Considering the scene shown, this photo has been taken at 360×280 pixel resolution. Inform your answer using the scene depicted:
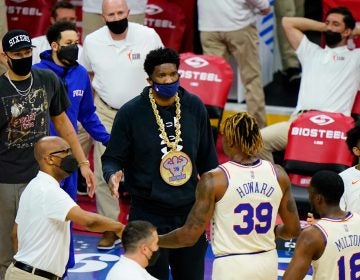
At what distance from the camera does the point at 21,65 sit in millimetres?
6863

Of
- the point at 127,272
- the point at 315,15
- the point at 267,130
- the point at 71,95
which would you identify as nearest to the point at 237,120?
the point at 127,272

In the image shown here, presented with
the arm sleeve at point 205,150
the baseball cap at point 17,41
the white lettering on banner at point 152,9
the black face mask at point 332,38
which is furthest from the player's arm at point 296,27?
the baseball cap at point 17,41

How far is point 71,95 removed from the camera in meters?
8.00

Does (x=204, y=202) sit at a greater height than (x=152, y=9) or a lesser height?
greater

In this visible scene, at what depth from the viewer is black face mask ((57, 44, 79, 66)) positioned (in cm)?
793

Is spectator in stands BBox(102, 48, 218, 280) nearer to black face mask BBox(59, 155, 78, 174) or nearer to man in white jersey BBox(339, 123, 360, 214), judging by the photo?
black face mask BBox(59, 155, 78, 174)

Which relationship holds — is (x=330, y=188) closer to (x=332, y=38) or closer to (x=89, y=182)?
(x=89, y=182)

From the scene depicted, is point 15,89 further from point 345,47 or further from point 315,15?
point 315,15

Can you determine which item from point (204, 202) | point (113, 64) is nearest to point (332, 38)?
point (113, 64)

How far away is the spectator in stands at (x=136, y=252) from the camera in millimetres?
5141

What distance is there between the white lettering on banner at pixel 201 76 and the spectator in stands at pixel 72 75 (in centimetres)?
201

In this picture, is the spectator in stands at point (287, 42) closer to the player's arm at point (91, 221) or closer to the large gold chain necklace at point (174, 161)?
the large gold chain necklace at point (174, 161)

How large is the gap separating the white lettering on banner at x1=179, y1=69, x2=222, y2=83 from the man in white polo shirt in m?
0.82

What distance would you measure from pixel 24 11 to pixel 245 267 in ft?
22.6
